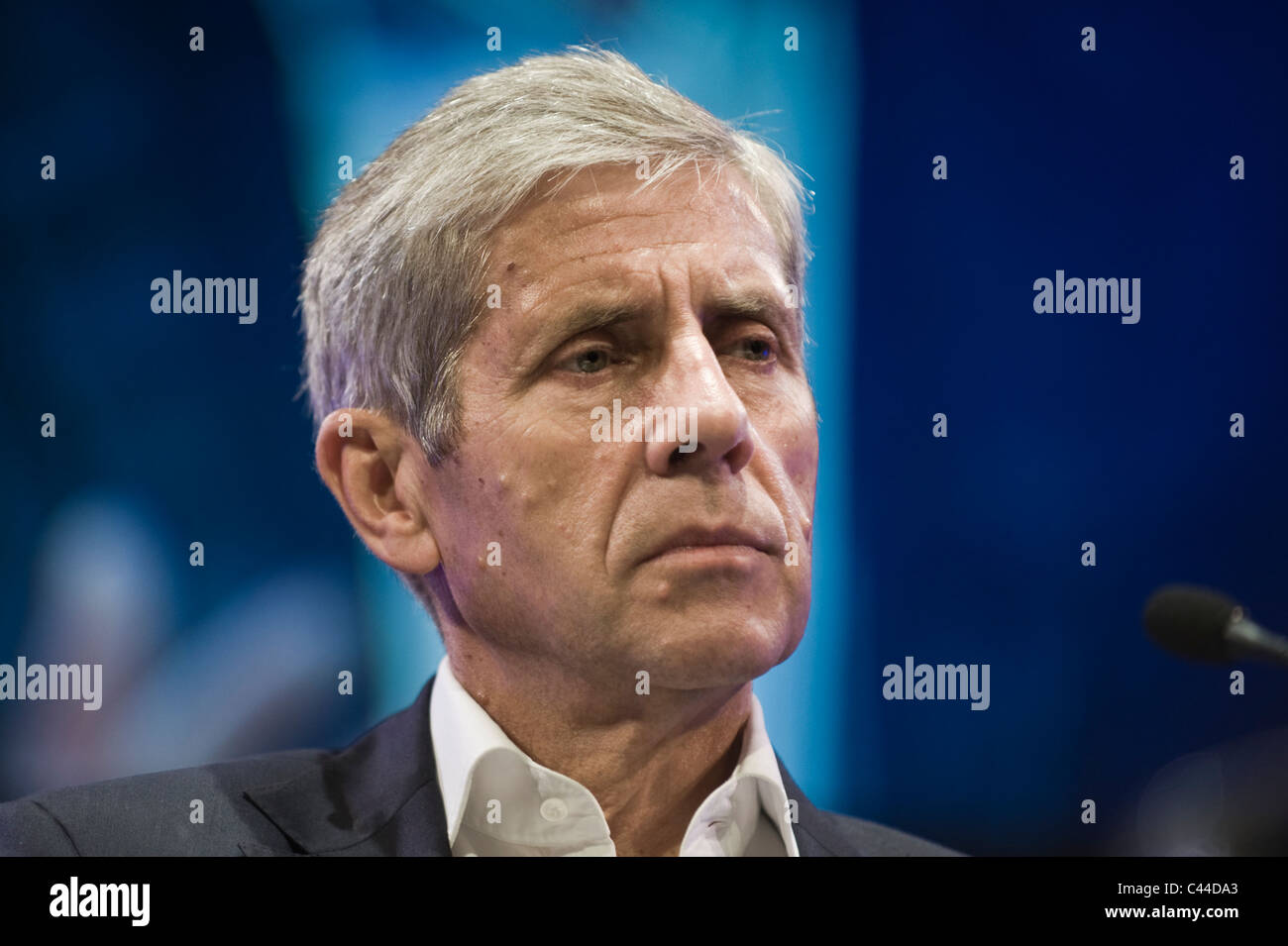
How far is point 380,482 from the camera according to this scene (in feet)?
8.60

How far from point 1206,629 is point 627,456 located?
1.06 meters

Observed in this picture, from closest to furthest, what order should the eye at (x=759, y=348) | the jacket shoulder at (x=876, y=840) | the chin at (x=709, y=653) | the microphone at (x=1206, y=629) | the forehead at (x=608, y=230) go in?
the microphone at (x=1206, y=629) → the chin at (x=709, y=653) → the forehead at (x=608, y=230) → the eye at (x=759, y=348) → the jacket shoulder at (x=876, y=840)

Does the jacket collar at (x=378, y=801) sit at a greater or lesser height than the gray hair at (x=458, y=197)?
lesser

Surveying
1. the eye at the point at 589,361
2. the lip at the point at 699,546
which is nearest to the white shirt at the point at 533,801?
the lip at the point at 699,546

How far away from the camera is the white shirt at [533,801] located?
8.08 feet

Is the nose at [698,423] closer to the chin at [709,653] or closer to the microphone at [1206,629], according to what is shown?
the chin at [709,653]

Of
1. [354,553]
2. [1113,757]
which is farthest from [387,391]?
[1113,757]

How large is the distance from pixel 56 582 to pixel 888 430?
1795 mm

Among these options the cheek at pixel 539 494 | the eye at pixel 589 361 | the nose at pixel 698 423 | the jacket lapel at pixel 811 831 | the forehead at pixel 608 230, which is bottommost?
the jacket lapel at pixel 811 831

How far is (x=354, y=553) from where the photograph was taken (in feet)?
9.18

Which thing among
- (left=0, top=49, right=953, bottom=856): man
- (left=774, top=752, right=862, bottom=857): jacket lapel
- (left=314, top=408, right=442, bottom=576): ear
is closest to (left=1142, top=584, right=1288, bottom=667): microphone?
(left=0, top=49, right=953, bottom=856): man

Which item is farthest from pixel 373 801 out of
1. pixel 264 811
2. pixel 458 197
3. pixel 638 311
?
pixel 458 197

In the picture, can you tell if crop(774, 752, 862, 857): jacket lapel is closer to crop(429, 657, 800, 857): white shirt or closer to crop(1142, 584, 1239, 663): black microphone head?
crop(429, 657, 800, 857): white shirt
